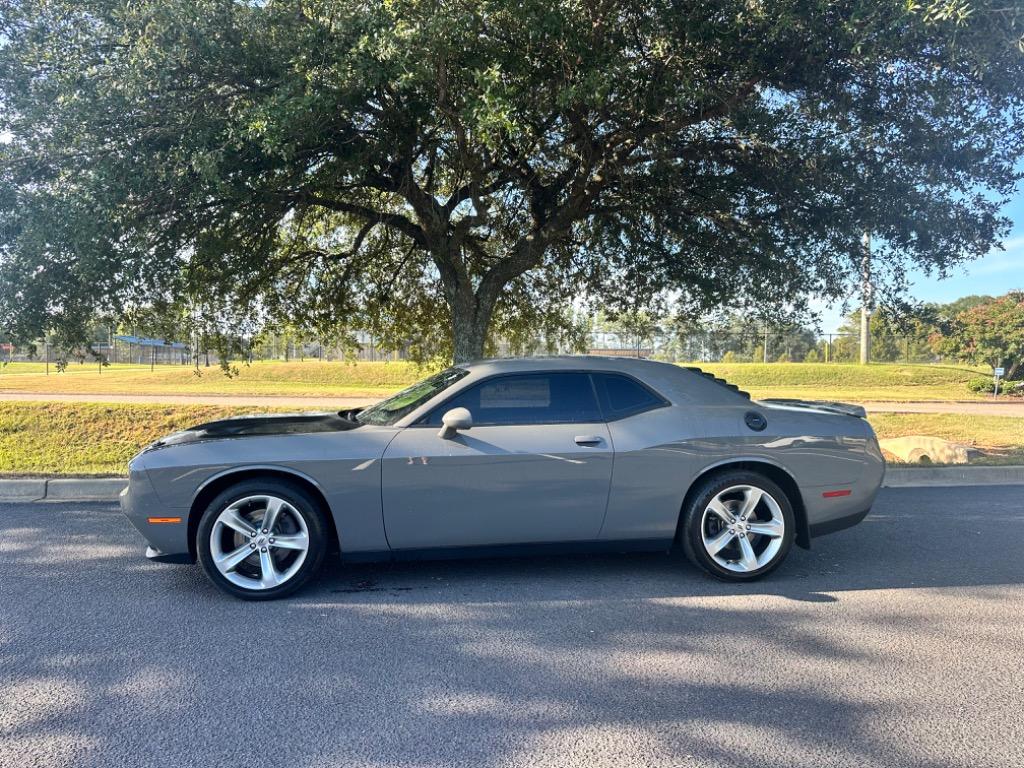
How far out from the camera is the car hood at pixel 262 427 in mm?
4246

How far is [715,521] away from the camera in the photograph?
434 cm

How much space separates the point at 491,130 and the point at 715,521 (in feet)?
12.7

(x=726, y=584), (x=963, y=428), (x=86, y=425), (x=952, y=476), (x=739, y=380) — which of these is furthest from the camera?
(x=739, y=380)

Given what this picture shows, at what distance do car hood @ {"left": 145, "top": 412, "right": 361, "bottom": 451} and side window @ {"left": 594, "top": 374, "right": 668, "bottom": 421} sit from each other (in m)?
1.67

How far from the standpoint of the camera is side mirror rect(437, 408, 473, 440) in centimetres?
397

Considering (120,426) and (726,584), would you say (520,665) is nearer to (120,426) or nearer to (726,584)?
(726,584)

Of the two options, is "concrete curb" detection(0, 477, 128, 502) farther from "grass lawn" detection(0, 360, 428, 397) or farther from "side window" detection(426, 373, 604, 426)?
"grass lawn" detection(0, 360, 428, 397)

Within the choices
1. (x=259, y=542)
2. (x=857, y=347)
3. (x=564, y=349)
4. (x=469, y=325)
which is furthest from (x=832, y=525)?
(x=857, y=347)

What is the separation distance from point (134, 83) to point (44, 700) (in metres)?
5.25

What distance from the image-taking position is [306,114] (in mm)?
5934

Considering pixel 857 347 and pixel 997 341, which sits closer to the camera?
pixel 997 341

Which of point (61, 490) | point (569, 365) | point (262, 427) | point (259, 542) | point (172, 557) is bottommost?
point (61, 490)

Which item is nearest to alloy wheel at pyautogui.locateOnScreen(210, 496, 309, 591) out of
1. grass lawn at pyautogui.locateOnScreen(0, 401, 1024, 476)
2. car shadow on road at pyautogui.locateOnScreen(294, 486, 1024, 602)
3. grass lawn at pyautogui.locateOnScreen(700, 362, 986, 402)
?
car shadow on road at pyautogui.locateOnScreen(294, 486, 1024, 602)

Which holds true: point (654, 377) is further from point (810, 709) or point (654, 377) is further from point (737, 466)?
point (810, 709)
